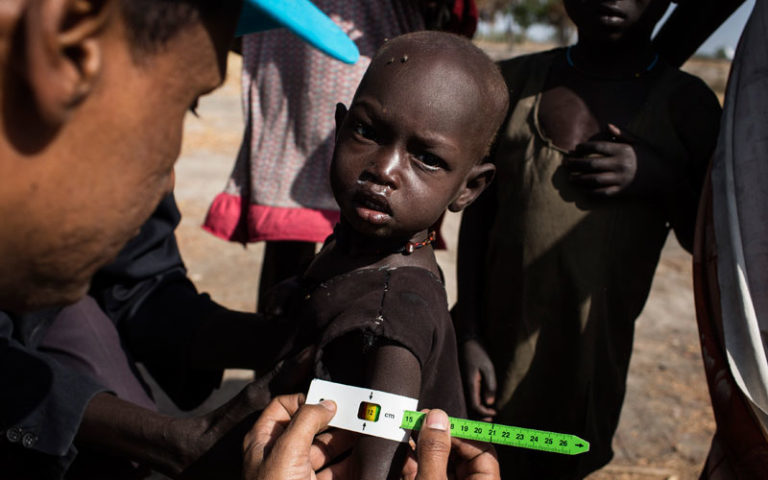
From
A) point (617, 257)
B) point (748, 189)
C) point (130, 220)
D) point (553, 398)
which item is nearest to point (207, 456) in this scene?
point (130, 220)

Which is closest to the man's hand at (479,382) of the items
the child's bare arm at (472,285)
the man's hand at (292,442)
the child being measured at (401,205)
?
the child's bare arm at (472,285)

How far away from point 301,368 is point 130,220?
75cm

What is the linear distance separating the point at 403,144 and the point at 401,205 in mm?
168

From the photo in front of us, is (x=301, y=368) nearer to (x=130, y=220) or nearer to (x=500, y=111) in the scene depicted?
(x=130, y=220)

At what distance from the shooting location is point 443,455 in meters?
1.46

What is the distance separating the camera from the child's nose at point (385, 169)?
1.74 m

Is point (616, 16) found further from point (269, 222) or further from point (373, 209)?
point (269, 222)

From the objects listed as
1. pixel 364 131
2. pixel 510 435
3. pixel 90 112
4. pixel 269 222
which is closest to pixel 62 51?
pixel 90 112

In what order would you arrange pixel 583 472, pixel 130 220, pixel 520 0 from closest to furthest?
pixel 130 220 < pixel 583 472 < pixel 520 0

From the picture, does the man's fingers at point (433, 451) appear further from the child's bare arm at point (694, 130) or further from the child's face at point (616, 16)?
the child's face at point (616, 16)

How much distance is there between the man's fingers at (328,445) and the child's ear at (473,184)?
0.74 metres

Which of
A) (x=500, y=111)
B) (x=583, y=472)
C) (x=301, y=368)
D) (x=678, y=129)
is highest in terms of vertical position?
(x=500, y=111)

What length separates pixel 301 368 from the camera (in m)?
1.74

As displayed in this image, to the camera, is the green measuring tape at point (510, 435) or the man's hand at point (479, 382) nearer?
the green measuring tape at point (510, 435)
